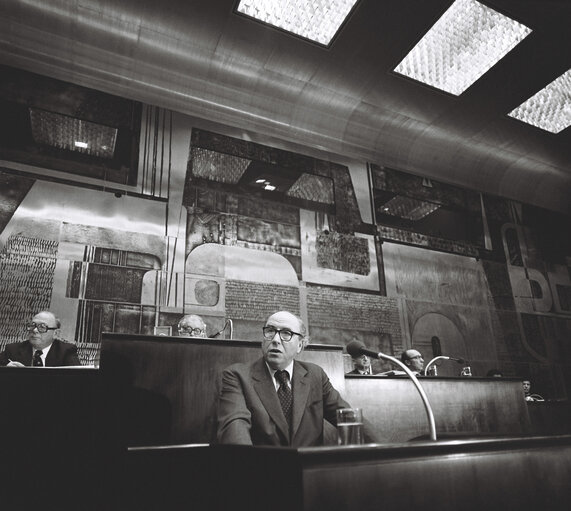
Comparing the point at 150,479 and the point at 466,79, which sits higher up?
the point at 466,79

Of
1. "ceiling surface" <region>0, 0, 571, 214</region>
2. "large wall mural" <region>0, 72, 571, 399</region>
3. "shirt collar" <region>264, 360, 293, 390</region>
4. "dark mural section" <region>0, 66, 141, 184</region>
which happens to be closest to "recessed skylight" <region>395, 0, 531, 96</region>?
"ceiling surface" <region>0, 0, 571, 214</region>

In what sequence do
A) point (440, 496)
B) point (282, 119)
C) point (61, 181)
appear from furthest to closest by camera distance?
point (282, 119) → point (61, 181) → point (440, 496)

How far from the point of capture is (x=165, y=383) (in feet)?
8.09

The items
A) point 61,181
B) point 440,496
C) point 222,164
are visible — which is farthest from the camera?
point 222,164

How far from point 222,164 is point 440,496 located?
4.96m

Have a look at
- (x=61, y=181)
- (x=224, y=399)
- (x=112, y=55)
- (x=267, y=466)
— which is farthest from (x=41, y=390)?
(x=112, y=55)

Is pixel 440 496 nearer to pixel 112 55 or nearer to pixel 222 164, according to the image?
pixel 222 164

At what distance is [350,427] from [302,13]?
16.3ft

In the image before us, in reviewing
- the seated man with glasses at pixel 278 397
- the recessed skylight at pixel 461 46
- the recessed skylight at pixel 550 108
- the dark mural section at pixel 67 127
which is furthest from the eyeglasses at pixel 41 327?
the recessed skylight at pixel 550 108

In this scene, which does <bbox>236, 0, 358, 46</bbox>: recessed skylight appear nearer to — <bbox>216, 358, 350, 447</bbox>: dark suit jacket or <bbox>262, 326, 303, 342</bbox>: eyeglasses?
<bbox>262, 326, 303, 342</bbox>: eyeglasses

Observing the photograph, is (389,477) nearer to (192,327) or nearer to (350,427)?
(350,427)

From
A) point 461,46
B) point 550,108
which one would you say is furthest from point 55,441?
point 550,108

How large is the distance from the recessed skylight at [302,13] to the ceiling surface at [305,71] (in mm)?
106

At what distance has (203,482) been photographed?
4.11 ft
